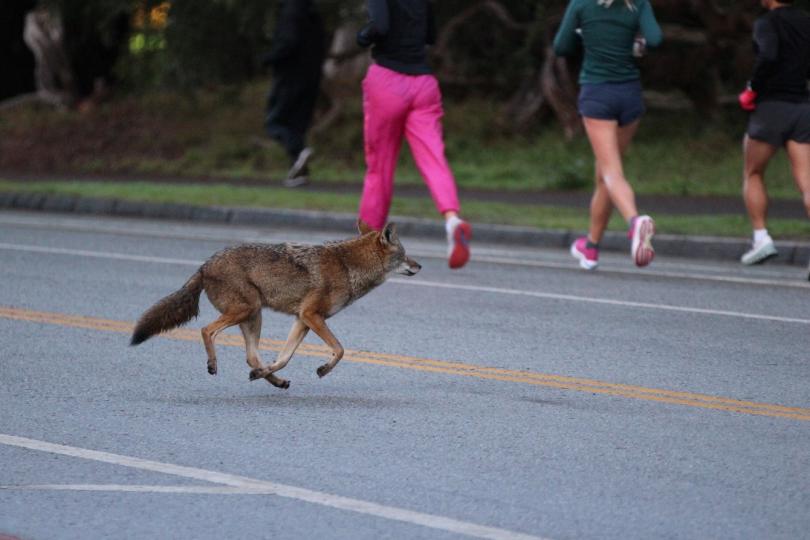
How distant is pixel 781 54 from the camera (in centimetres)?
1171

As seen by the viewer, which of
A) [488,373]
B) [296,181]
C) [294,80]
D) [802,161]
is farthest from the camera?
[294,80]

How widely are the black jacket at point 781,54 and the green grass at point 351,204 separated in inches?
94.2

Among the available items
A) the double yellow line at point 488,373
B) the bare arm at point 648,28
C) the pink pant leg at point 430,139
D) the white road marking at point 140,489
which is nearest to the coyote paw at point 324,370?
the double yellow line at point 488,373

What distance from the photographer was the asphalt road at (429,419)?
17.6 ft

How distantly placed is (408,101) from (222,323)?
194 inches

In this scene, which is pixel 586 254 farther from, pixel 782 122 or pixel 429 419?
pixel 429 419

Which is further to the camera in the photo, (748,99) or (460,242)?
(748,99)

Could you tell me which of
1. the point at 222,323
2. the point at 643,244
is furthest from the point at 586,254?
the point at 222,323

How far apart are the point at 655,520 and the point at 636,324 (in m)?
4.44

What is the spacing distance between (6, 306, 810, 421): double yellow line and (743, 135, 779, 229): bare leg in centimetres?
467

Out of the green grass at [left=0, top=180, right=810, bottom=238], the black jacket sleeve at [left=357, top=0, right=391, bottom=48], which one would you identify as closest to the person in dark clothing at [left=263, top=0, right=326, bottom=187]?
the green grass at [left=0, top=180, right=810, bottom=238]

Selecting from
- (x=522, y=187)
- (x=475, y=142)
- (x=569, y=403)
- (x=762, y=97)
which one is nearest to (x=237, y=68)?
(x=475, y=142)

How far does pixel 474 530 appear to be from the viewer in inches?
203

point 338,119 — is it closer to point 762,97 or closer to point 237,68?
point 237,68
